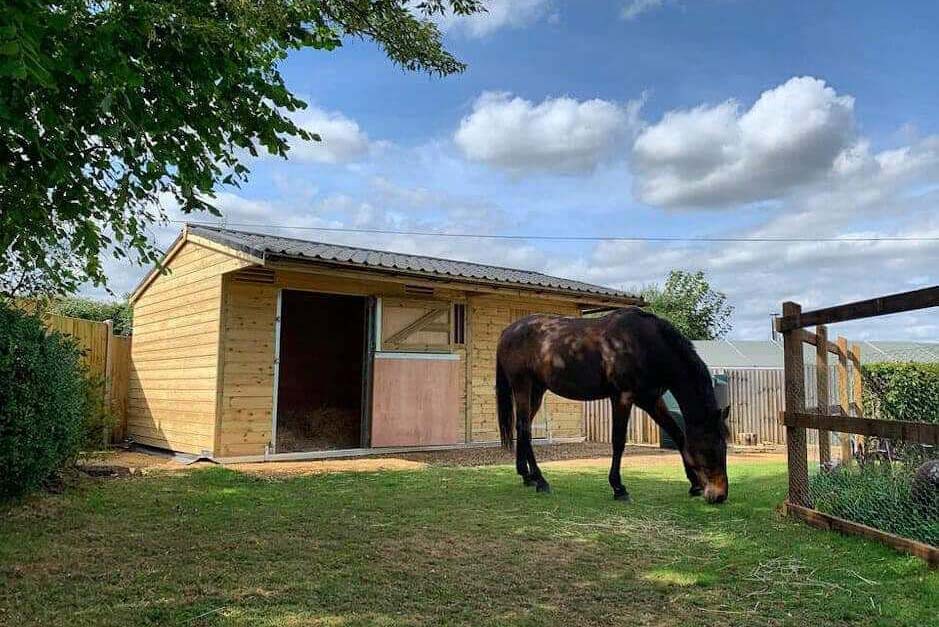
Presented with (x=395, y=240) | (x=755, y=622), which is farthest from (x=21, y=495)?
(x=395, y=240)

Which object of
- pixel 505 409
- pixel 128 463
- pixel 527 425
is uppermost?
pixel 505 409

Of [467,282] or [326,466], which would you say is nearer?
[326,466]

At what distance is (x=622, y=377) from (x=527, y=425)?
1206 millimetres

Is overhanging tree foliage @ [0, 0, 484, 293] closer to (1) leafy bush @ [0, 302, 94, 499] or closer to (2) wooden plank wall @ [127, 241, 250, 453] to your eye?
(1) leafy bush @ [0, 302, 94, 499]

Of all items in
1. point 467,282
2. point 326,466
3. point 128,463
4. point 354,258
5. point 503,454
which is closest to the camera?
point 326,466

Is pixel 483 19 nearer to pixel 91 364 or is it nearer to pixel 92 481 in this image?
pixel 92 481

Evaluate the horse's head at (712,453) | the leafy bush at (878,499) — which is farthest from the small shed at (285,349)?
the leafy bush at (878,499)

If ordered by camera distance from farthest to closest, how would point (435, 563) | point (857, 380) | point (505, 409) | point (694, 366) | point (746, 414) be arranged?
point (746, 414), point (505, 409), point (857, 380), point (694, 366), point (435, 563)

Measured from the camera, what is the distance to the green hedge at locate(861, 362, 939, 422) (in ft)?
16.9

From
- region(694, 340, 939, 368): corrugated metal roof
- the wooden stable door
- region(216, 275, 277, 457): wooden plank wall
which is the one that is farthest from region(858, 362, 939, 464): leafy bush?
region(694, 340, 939, 368): corrugated metal roof

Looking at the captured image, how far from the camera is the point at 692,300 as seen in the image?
34.0 meters

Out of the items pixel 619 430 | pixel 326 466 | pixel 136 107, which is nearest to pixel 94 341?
pixel 326 466

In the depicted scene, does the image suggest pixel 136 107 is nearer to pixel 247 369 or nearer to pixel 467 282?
pixel 247 369

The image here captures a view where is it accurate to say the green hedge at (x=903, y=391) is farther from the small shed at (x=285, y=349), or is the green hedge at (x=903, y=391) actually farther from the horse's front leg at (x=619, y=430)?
the small shed at (x=285, y=349)
